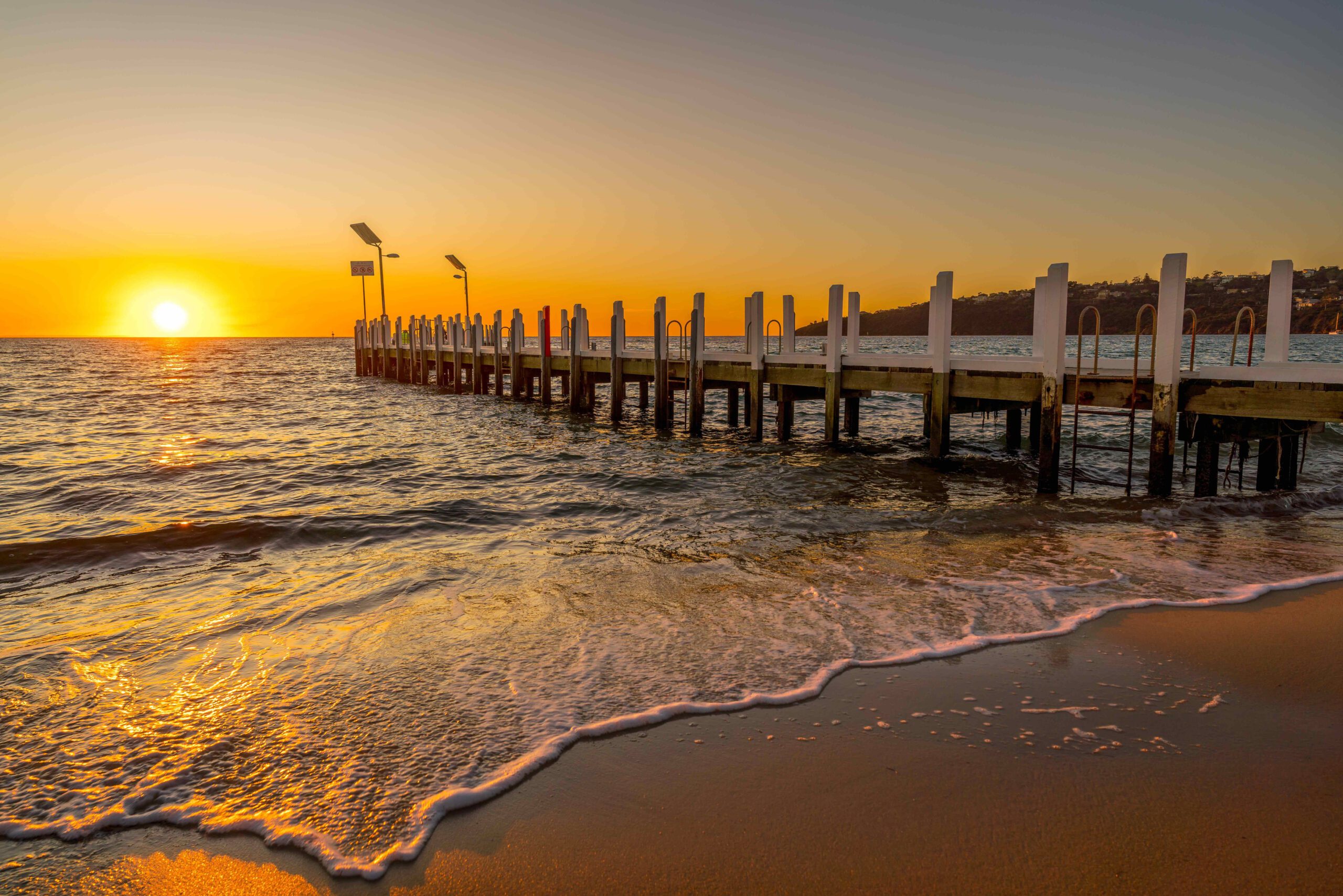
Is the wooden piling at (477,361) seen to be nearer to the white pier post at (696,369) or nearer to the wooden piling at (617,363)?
the wooden piling at (617,363)

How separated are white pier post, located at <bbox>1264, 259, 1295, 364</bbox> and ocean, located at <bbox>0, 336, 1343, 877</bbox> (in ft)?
6.35

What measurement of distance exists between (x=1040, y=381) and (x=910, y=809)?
8.75 m

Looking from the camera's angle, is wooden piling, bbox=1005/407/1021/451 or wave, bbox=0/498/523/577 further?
wooden piling, bbox=1005/407/1021/451

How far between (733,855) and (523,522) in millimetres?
7217

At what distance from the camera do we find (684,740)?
3.76 meters

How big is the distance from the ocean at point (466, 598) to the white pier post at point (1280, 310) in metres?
1.94

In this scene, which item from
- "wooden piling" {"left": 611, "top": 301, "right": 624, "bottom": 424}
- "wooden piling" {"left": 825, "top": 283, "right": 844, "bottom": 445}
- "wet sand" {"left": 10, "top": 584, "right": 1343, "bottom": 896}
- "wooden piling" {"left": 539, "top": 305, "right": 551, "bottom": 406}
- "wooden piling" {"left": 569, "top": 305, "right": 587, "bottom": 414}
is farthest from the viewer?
"wooden piling" {"left": 539, "top": 305, "right": 551, "bottom": 406}

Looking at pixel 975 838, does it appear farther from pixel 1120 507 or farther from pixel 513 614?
pixel 1120 507

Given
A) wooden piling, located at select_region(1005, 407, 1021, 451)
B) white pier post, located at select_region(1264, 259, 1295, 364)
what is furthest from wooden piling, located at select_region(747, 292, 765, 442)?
white pier post, located at select_region(1264, 259, 1295, 364)

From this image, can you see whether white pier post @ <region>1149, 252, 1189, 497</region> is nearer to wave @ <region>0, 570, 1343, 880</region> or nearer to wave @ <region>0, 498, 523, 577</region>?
wave @ <region>0, 570, 1343, 880</region>

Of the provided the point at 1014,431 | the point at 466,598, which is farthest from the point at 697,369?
the point at 466,598

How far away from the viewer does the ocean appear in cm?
359

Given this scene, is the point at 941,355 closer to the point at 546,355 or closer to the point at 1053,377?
the point at 1053,377

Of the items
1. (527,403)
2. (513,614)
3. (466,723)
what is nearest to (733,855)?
(466,723)
